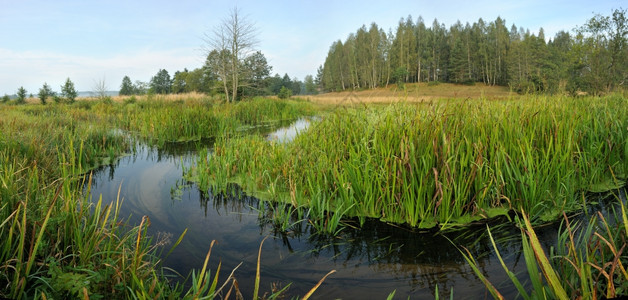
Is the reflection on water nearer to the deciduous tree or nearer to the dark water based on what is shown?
the dark water

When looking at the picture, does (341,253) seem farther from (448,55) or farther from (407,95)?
(448,55)

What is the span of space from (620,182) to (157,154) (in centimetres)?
827

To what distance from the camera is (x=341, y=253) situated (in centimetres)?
288

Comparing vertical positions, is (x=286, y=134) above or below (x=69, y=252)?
above

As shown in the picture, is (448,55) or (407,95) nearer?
(407,95)

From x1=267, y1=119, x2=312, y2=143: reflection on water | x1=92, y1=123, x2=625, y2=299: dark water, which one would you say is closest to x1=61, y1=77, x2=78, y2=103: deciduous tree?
x1=267, y1=119, x2=312, y2=143: reflection on water

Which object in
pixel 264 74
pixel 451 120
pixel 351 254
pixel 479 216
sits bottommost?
pixel 351 254

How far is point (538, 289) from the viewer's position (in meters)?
1.58

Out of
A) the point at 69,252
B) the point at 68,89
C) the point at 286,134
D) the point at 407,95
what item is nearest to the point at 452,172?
the point at 407,95

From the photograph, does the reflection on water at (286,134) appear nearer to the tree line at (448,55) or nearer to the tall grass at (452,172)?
the tall grass at (452,172)

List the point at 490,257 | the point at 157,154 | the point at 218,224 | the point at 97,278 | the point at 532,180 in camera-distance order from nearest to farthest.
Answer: the point at 97,278 → the point at 490,257 → the point at 532,180 → the point at 218,224 → the point at 157,154

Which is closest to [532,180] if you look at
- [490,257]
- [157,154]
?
[490,257]

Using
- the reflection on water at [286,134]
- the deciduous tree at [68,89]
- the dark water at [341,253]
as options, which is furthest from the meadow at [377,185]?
the deciduous tree at [68,89]

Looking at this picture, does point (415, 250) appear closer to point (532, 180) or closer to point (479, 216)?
point (479, 216)
